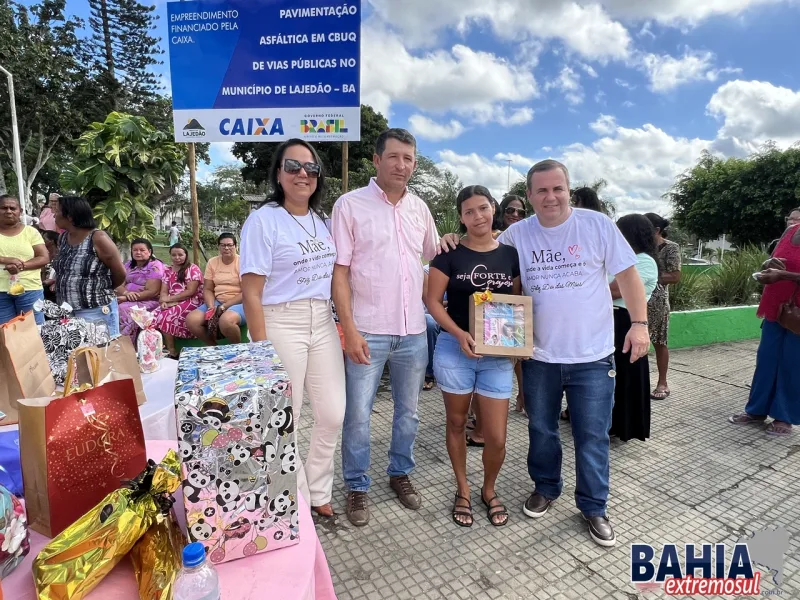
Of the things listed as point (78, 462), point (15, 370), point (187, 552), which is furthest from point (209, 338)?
point (187, 552)

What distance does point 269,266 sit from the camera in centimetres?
223

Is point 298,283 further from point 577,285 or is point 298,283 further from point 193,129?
point 193,129

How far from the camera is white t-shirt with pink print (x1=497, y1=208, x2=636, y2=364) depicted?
2.43 meters

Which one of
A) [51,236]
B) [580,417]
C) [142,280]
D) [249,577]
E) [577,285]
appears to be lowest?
[580,417]

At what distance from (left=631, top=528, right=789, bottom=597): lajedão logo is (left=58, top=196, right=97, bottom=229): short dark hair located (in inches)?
174

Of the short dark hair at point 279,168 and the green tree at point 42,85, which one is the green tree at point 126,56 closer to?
the green tree at point 42,85

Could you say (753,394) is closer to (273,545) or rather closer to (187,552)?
(273,545)

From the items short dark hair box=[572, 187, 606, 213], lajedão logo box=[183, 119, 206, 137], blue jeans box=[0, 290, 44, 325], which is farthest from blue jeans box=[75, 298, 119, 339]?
short dark hair box=[572, 187, 606, 213]

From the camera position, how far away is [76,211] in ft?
12.0

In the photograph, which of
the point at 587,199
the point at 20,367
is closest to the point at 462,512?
the point at 20,367

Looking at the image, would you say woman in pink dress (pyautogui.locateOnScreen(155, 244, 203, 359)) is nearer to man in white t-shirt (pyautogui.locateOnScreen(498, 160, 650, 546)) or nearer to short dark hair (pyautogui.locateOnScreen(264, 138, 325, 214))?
short dark hair (pyautogui.locateOnScreen(264, 138, 325, 214))

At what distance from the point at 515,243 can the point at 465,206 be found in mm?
368

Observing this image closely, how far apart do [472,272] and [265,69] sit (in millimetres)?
3271

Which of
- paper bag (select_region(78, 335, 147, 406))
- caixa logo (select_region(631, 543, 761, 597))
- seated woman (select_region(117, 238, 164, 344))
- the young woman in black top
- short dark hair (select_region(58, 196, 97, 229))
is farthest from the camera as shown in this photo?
seated woman (select_region(117, 238, 164, 344))
